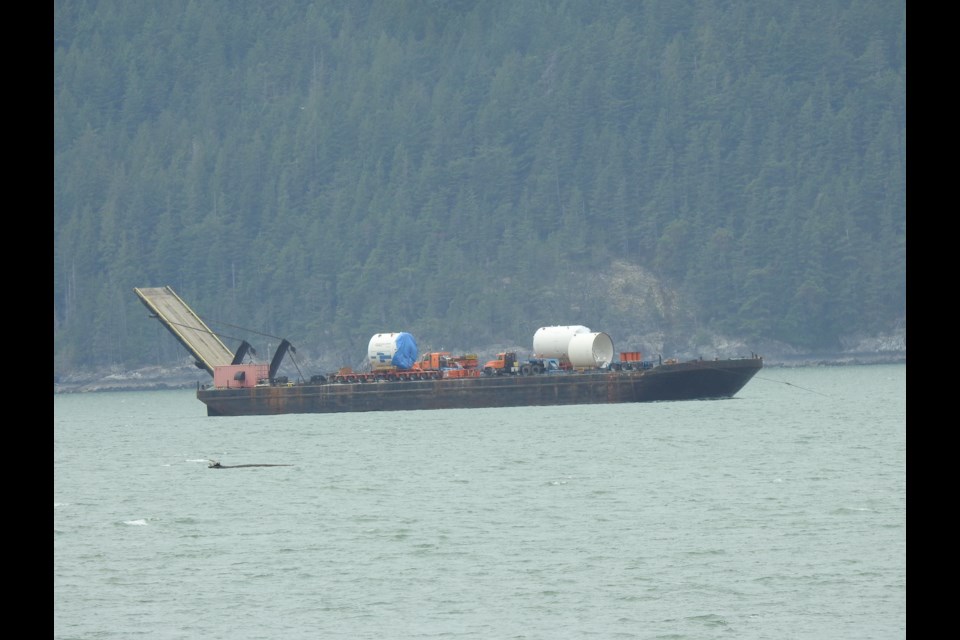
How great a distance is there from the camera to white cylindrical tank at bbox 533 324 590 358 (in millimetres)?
89625

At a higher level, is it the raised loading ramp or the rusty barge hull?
the raised loading ramp

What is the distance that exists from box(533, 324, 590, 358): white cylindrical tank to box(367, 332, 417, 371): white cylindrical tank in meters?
7.77

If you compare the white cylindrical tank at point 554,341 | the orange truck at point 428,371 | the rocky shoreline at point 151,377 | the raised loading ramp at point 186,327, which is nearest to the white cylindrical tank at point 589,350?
the white cylindrical tank at point 554,341

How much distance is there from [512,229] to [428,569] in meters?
162

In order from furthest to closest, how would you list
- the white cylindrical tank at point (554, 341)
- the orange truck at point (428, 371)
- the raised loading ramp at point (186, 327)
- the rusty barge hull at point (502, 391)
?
the raised loading ramp at point (186, 327) < the orange truck at point (428, 371) < the white cylindrical tank at point (554, 341) < the rusty barge hull at point (502, 391)

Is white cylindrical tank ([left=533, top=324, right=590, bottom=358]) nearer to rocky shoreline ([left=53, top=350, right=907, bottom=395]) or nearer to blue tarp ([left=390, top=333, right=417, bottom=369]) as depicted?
blue tarp ([left=390, top=333, right=417, bottom=369])

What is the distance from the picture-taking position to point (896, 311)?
18038cm

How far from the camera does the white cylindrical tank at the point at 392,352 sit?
301ft

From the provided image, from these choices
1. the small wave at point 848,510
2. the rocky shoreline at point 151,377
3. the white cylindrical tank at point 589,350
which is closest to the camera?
the small wave at point 848,510

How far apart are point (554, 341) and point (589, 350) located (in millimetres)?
3019

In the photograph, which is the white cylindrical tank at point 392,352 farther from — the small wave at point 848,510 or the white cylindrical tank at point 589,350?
the small wave at point 848,510

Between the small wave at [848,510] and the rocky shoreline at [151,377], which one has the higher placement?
the rocky shoreline at [151,377]

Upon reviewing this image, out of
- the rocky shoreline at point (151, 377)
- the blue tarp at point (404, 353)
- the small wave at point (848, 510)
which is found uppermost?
the blue tarp at point (404, 353)

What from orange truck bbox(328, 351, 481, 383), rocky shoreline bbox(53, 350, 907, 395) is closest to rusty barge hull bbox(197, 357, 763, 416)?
orange truck bbox(328, 351, 481, 383)
